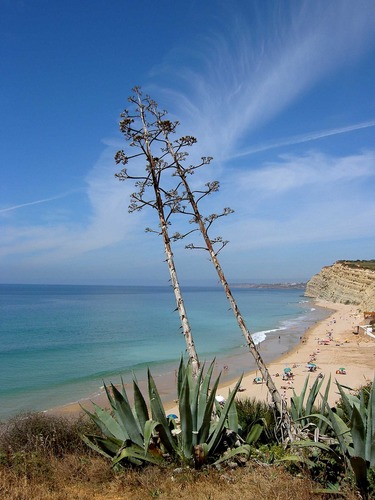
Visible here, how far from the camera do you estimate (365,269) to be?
70938 mm

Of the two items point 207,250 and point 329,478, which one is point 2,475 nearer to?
point 329,478

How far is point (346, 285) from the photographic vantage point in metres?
78.3

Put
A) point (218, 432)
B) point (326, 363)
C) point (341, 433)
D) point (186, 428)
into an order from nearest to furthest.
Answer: point (341, 433) < point (186, 428) < point (218, 432) < point (326, 363)

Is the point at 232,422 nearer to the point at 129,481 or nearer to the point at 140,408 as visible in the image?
the point at 140,408

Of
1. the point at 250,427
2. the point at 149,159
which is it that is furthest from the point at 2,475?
the point at 149,159

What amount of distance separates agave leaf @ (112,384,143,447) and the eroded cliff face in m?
48.3

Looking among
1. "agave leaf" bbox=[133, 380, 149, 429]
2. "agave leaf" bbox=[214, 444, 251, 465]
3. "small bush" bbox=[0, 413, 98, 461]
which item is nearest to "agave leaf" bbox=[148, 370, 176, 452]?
"agave leaf" bbox=[133, 380, 149, 429]

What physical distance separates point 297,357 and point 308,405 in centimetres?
2109

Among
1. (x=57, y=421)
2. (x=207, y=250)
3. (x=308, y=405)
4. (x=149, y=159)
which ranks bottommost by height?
(x=57, y=421)

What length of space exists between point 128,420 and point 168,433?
Answer: 503mm

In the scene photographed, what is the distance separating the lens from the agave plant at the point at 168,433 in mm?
4441

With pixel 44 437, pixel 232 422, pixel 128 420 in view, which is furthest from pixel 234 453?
pixel 44 437

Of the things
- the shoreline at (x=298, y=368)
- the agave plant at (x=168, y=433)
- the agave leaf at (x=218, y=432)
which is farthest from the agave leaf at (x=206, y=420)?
the shoreline at (x=298, y=368)

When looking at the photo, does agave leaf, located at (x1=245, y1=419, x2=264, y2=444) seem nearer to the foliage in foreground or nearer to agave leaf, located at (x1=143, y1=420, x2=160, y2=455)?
the foliage in foreground
